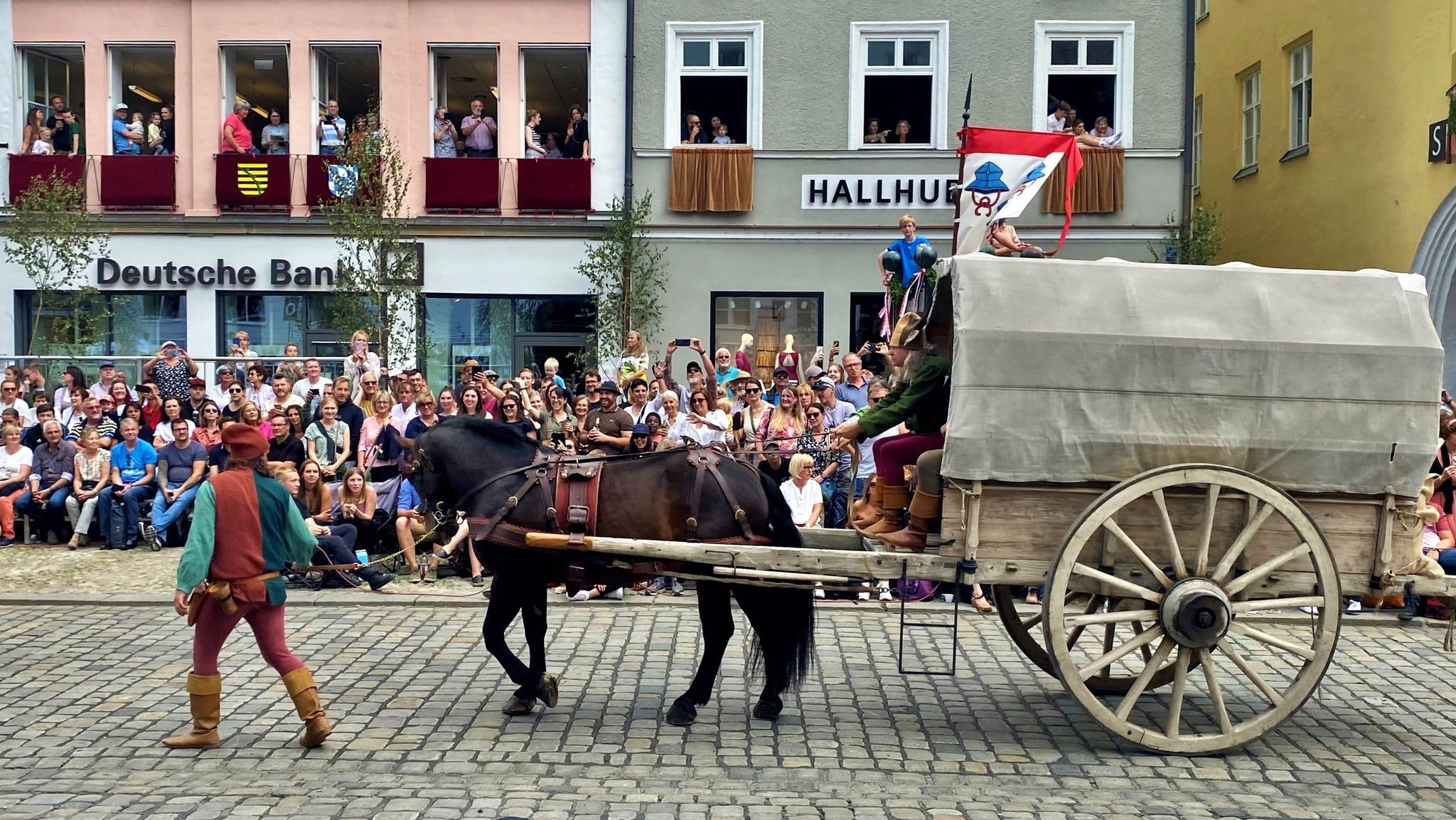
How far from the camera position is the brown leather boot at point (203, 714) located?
6785 mm

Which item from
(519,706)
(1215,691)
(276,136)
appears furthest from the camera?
(276,136)

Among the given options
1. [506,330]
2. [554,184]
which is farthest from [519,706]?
[554,184]

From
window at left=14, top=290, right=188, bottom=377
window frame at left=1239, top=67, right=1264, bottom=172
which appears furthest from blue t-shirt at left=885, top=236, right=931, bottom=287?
window frame at left=1239, top=67, right=1264, bottom=172

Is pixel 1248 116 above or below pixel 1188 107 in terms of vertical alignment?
above

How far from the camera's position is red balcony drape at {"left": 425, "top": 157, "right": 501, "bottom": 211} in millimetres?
21516

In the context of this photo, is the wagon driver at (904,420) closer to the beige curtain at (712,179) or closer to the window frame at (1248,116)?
the beige curtain at (712,179)

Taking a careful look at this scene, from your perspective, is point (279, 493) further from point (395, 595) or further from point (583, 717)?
point (395, 595)

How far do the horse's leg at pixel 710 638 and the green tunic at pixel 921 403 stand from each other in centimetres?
119

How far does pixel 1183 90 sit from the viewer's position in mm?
20875

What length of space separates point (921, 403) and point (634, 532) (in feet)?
5.55

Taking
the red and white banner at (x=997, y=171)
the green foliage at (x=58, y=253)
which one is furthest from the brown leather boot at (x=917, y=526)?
the green foliage at (x=58, y=253)

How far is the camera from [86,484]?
1391 cm

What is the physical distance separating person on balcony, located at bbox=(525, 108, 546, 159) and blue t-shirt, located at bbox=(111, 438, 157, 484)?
9224mm

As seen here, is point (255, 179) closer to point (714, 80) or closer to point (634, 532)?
point (714, 80)
